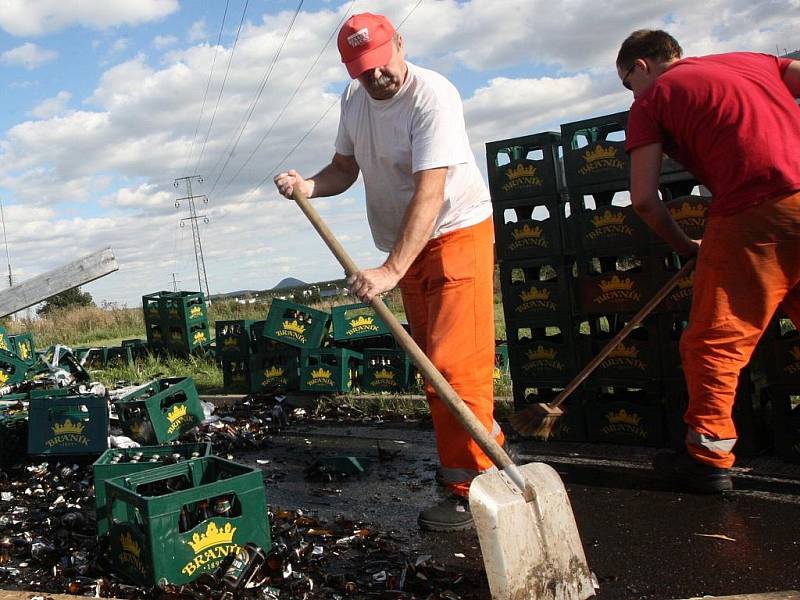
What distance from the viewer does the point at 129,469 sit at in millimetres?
4172

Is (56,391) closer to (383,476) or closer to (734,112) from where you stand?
(383,476)

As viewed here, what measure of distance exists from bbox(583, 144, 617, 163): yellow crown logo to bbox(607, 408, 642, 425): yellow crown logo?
1661 millimetres

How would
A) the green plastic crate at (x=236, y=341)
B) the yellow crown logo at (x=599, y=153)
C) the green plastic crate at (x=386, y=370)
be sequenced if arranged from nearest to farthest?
1. the yellow crown logo at (x=599, y=153)
2. the green plastic crate at (x=386, y=370)
3. the green plastic crate at (x=236, y=341)

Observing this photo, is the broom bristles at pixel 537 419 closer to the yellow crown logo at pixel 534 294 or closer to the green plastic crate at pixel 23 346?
the yellow crown logo at pixel 534 294

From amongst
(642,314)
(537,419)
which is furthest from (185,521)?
(642,314)

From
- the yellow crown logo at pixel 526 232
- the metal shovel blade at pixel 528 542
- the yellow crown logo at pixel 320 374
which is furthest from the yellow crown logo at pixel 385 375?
the metal shovel blade at pixel 528 542

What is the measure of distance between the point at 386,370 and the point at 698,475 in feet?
12.6

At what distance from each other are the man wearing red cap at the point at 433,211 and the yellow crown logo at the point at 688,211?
1382 millimetres

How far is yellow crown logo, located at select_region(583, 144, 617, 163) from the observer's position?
5.13 meters

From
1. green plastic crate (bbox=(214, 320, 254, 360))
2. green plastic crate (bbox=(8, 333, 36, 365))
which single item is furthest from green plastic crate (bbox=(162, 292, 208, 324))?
green plastic crate (bbox=(214, 320, 254, 360))

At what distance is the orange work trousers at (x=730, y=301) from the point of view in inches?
152

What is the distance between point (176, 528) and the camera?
3.44m

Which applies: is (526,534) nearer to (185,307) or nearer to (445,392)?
(445,392)

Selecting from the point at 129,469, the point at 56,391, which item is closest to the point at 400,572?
the point at 129,469
